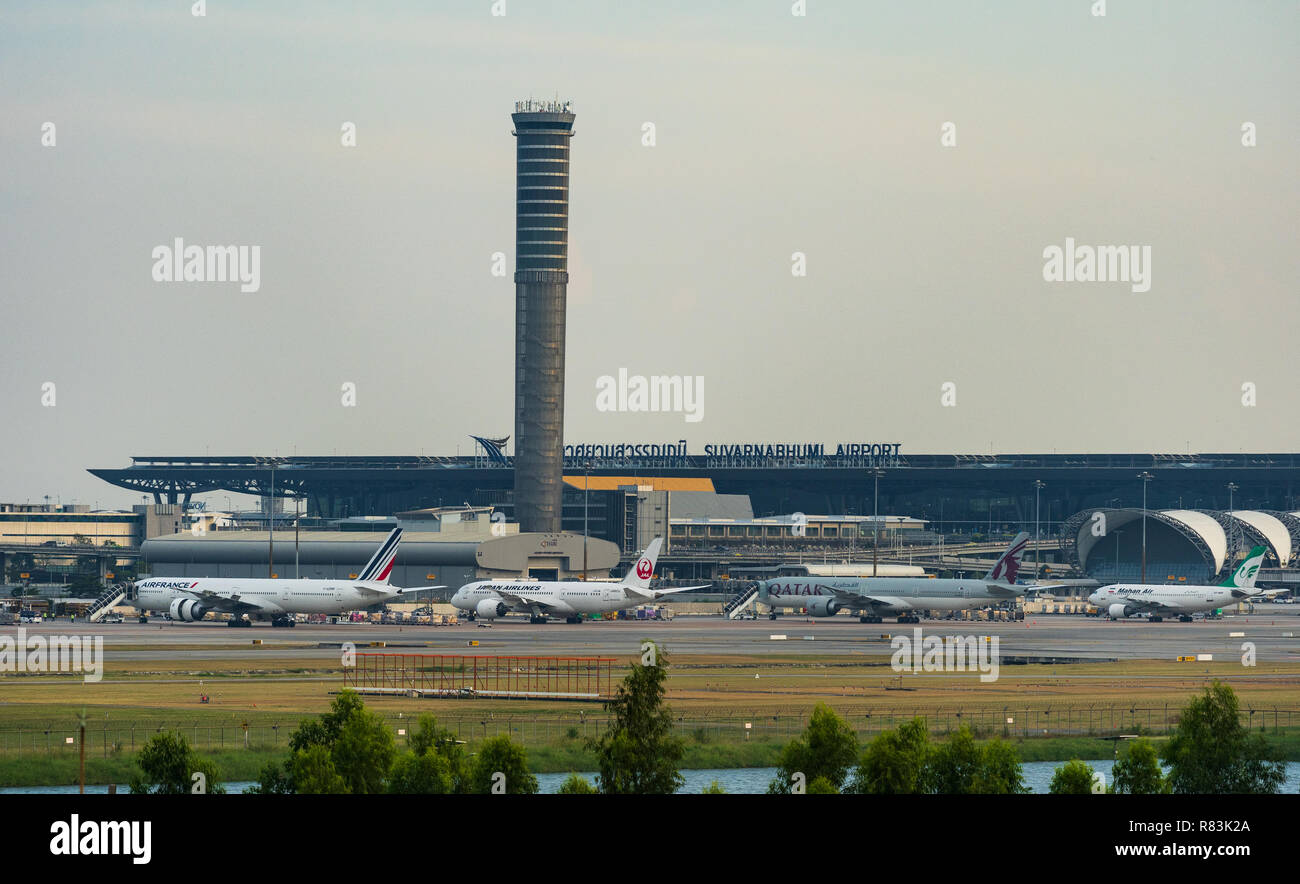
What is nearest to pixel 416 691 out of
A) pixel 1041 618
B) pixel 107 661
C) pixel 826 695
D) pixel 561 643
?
pixel 826 695

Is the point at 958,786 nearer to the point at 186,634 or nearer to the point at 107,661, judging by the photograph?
the point at 107,661

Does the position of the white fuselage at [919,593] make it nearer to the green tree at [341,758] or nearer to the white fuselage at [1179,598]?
the white fuselage at [1179,598]

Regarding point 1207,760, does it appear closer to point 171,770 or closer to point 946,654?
point 171,770

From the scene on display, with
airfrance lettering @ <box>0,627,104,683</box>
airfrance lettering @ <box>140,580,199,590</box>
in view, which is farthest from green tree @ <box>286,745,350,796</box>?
airfrance lettering @ <box>140,580,199,590</box>

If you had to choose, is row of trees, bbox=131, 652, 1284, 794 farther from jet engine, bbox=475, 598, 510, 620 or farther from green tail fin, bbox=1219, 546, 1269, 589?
green tail fin, bbox=1219, 546, 1269, 589

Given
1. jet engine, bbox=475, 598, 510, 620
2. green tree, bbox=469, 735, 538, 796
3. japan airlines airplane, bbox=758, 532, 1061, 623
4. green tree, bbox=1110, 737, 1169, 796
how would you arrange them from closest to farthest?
green tree, bbox=469, 735, 538, 796
green tree, bbox=1110, 737, 1169, 796
jet engine, bbox=475, 598, 510, 620
japan airlines airplane, bbox=758, 532, 1061, 623
